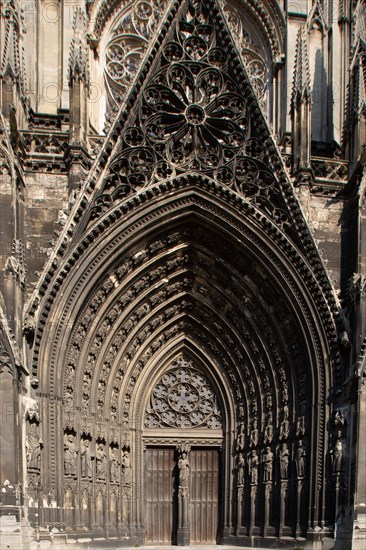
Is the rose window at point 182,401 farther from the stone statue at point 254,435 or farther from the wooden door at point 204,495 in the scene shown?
the stone statue at point 254,435

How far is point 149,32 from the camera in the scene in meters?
18.9

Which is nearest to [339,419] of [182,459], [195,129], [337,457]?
[337,457]

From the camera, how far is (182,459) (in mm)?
16797

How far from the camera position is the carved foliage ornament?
49.6 ft

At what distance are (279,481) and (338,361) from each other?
2830mm

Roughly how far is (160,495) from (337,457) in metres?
4.67

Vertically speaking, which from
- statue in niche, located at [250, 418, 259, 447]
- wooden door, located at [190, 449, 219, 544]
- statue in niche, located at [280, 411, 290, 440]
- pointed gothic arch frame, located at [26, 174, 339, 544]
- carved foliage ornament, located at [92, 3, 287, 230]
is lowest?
wooden door, located at [190, 449, 219, 544]

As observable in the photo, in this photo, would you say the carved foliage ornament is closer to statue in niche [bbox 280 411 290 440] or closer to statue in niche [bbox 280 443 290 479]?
statue in niche [bbox 280 411 290 440]

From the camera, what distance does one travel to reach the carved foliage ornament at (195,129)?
1512cm

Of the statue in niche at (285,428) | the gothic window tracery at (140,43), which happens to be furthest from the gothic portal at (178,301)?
the gothic window tracery at (140,43)

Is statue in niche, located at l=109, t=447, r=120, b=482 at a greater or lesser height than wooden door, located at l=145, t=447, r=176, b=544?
greater

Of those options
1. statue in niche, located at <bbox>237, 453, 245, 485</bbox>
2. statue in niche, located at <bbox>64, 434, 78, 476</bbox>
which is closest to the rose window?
statue in niche, located at <bbox>237, 453, 245, 485</bbox>

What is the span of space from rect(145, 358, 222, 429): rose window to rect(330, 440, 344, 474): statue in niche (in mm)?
3637

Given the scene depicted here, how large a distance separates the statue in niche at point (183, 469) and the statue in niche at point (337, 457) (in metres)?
3.91
